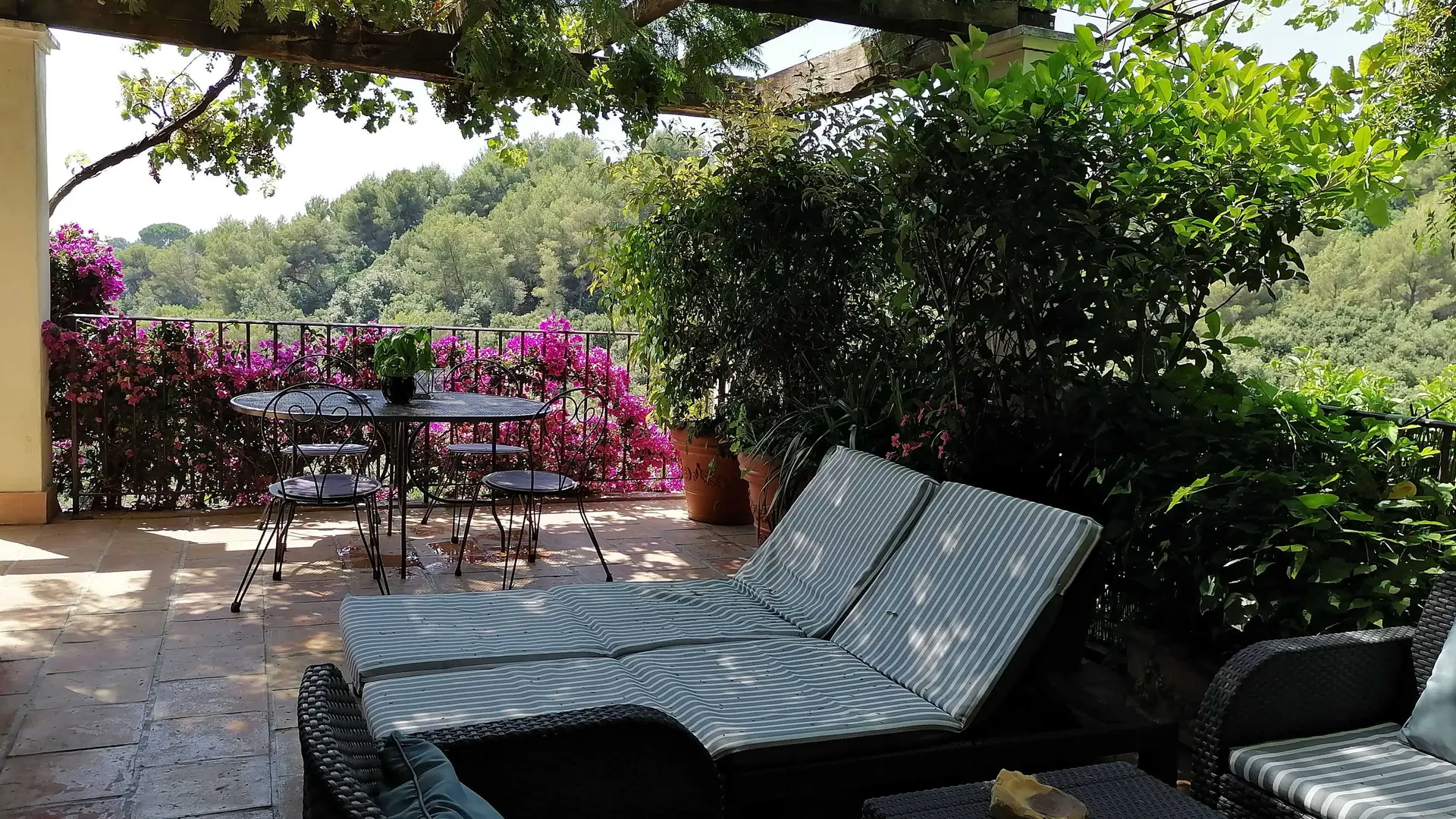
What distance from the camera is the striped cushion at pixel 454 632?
2.33 m

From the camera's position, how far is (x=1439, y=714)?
1.95 meters

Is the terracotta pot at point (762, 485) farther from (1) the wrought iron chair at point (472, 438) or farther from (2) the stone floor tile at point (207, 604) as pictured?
(2) the stone floor tile at point (207, 604)

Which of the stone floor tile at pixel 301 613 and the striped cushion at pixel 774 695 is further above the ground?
the striped cushion at pixel 774 695

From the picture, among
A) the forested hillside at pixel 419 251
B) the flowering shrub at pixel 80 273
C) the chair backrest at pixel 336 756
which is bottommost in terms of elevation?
the chair backrest at pixel 336 756

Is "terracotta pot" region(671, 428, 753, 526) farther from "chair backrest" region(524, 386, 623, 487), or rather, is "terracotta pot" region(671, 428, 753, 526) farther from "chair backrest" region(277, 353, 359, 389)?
"chair backrest" region(277, 353, 359, 389)

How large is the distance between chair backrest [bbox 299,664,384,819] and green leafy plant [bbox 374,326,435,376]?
2.91 m

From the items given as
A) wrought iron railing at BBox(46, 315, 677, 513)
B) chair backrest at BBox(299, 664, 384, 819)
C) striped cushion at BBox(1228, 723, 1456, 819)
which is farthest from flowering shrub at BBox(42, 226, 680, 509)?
striped cushion at BBox(1228, 723, 1456, 819)

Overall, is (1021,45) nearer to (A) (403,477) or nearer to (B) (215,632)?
(A) (403,477)

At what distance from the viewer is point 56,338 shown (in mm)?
5223

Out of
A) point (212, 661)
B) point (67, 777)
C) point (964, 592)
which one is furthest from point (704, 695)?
point (212, 661)

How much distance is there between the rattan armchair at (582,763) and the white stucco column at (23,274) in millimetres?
4568

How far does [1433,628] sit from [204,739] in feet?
9.73

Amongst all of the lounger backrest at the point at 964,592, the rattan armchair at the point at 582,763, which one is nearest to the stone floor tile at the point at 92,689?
the rattan armchair at the point at 582,763

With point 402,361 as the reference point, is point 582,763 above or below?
below
